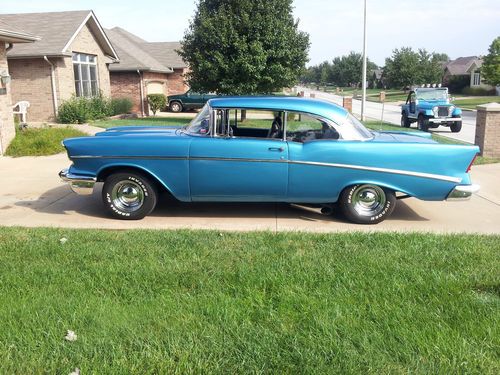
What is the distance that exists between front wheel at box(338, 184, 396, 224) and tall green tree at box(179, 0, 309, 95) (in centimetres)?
1351

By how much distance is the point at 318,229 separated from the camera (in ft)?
18.7

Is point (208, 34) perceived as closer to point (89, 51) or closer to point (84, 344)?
point (89, 51)

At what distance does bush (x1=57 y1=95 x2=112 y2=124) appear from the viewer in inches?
727

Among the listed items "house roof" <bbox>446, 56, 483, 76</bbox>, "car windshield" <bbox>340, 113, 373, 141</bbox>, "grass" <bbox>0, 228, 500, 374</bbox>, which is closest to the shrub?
"car windshield" <bbox>340, 113, 373, 141</bbox>

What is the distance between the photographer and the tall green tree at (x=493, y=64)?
41750 mm

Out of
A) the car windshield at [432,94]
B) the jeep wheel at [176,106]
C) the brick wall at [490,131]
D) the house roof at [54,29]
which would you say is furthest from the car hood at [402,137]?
the jeep wheel at [176,106]

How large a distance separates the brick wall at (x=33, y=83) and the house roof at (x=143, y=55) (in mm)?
7266

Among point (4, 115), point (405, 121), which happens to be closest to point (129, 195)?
point (4, 115)

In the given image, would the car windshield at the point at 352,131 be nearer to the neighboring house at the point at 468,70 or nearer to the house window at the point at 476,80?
the neighboring house at the point at 468,70

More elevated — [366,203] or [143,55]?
[143,55]

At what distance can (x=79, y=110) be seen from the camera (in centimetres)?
1864

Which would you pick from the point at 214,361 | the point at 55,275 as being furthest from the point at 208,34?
the point at 214,361

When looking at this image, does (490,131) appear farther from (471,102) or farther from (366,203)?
(471,102)

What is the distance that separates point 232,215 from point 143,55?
2583 cm
